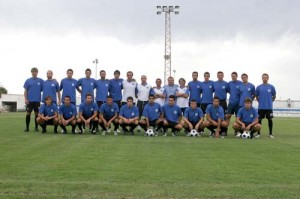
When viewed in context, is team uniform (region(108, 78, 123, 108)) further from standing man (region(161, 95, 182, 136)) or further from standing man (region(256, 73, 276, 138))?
standing man (region(256, 73, 276, 138))

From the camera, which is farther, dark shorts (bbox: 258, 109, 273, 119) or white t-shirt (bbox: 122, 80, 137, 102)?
white t-shirt (bbox: 122, 80, 137, 102)

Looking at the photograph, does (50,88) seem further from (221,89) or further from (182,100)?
(221,89)

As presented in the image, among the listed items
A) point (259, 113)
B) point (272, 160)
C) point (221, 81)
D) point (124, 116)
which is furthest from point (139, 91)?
point (272, 160)

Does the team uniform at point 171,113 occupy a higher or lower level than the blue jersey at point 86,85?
lower

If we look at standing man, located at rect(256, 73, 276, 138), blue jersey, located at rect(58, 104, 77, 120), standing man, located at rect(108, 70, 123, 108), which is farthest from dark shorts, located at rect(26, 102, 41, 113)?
standing man, located at rect(256, 73, 276, 138)

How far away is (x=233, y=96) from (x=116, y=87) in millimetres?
3884

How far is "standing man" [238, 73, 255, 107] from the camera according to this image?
547 inches

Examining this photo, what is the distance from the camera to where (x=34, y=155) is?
7953 millimetres

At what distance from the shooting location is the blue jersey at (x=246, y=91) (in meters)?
13.9

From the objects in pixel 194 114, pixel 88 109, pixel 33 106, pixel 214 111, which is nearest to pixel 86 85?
pixel 88 109

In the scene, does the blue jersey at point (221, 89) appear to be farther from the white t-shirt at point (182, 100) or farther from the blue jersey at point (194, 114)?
the blue jersey at point (194, 114)

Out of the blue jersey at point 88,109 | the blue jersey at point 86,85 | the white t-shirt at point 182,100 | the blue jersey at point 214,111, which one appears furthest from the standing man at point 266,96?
the blue jersey at point 86,85

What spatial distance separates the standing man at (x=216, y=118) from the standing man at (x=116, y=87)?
314 centimetres

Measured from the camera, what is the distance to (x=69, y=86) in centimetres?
1445
